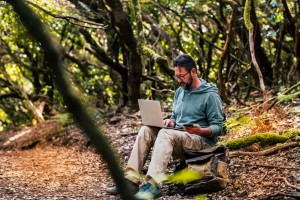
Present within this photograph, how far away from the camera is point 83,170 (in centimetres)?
750

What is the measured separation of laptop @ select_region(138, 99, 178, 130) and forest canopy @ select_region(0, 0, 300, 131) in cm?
270

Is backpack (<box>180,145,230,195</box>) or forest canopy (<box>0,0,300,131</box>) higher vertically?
forest canopy (<box>0,0,300,131</box>)

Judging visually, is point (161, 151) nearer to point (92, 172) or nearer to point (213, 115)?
point (213, 115)

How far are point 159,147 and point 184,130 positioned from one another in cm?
37

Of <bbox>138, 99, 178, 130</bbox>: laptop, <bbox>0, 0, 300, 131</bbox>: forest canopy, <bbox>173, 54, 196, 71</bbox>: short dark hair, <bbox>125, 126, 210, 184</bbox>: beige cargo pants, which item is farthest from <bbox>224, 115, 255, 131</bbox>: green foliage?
<bbox>0, 0, 300, 131</bbox>: forest canopy

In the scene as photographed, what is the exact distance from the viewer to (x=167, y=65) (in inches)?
394

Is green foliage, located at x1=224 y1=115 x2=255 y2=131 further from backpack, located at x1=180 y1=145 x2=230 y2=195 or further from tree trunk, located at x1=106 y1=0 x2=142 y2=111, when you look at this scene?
tree trunk, located at x1=106 y1=0 x2=142 y2=111

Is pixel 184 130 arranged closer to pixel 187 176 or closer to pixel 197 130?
pixel 197 130

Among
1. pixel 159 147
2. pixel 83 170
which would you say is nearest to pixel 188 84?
pixel 159 147

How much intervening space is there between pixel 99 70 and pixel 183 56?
963 cm

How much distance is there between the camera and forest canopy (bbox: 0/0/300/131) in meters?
9.73

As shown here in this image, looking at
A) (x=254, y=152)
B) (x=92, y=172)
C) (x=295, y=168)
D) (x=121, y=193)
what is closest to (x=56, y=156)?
(x=92, y=172)

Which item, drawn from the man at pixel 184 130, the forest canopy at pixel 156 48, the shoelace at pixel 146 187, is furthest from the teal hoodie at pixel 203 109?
the forest canopy at pixel 156 48

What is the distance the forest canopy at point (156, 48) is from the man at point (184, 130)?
2597mm
